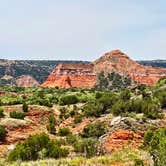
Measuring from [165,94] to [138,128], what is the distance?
1762 cm

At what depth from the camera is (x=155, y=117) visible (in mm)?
37906

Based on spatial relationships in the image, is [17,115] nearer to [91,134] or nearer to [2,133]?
[2,133]

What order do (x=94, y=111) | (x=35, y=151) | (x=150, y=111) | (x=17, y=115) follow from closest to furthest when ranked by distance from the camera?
1. (x=35, y=151)
2. (x=150, y=111)
3. (x=17, y=115)
4. (x=94, y=111)

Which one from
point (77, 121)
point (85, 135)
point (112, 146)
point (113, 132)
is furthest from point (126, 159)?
point (77, 121)

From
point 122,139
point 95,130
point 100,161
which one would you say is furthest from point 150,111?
point 100,161

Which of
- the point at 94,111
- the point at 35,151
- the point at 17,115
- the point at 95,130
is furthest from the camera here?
the point at 94,111

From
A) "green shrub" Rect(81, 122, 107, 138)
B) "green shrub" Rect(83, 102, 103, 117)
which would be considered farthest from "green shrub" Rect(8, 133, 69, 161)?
"green shrub" Rect(83, 102, 103, 117)

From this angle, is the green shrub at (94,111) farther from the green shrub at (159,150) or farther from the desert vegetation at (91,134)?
the green shrub at (159,150)

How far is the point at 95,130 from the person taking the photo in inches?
1457

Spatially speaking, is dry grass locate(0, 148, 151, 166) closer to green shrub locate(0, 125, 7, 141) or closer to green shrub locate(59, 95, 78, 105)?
green shrub locate(0, 125, 7, 141)

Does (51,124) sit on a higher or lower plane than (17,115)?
lower

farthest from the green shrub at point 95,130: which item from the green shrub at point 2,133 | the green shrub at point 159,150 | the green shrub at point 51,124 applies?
the green shrub at point 159,150

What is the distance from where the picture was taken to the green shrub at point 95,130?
36662mm

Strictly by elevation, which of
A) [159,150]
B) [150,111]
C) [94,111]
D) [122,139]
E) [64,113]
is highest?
[159,150]
